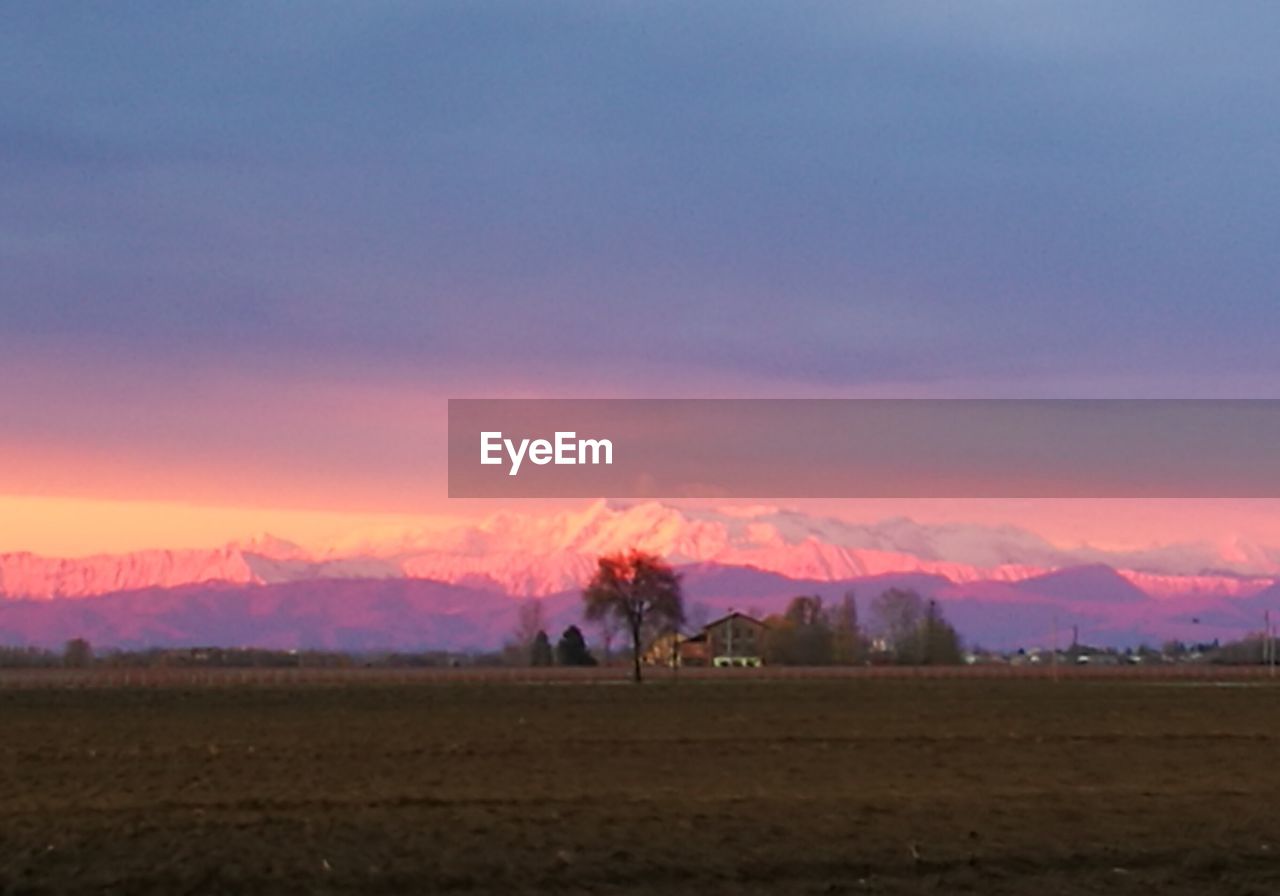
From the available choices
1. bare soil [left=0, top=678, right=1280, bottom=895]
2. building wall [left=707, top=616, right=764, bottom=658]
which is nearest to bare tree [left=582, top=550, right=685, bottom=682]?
building wall [left=707, top=616, right=764, bottom=658]

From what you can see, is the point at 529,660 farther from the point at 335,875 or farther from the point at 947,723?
the point at 335,875

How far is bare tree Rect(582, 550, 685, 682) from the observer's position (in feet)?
402

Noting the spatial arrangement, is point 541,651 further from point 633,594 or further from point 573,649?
point 633,594

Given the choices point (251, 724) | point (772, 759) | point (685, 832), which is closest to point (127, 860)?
point (685, 832)

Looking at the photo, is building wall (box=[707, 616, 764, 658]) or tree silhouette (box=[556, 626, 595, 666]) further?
building wall (box=[707, 616, 764, 658])

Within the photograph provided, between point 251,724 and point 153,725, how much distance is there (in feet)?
8.56

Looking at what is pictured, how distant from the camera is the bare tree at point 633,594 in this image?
402 feet

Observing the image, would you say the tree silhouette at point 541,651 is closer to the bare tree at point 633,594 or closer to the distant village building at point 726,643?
the distant village building at point 726,643

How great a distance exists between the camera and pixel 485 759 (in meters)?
33.3

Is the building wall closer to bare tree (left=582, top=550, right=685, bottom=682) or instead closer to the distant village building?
the distant village building

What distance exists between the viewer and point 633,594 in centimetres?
12312

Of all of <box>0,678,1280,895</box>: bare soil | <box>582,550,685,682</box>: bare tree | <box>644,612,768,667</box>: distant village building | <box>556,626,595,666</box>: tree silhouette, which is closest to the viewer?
<box>0,678,1280,895</box>: bare soil

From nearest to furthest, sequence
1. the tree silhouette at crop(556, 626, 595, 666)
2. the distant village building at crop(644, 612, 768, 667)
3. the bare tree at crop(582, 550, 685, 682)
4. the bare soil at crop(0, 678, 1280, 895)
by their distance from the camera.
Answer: the bare soil at crop(0, 678, 1280, 895), the bare tree at crop(582, 550, 685, 682), the tree silhouette at crop(556, 626, 595, 666), the distant village building at crop(644, 612, 768, 667)

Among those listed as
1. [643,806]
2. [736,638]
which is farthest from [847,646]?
[643,806]
